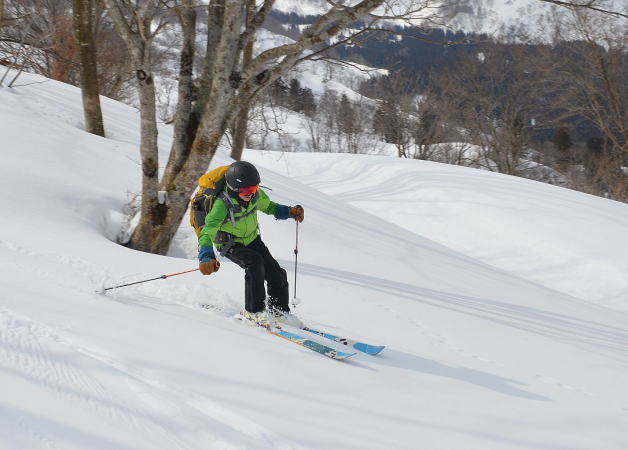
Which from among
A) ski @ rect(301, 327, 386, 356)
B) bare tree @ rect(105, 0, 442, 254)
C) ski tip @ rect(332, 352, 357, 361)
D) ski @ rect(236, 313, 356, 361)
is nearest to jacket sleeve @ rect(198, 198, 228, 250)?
ski @ rect(236, 313, 356, 361)

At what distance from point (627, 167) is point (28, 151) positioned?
27310 mm

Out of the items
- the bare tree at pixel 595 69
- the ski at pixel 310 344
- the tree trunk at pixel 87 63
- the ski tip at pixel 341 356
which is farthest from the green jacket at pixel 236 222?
the bare tree at pixel 595 69

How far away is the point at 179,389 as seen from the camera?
2592 mm

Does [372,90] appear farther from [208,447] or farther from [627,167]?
[208,447]

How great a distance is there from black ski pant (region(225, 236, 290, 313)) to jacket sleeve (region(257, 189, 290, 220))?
36cm

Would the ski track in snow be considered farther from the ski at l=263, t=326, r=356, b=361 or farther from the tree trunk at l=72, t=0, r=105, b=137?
the tree trunk at l=72, t=0, r=105, b=137

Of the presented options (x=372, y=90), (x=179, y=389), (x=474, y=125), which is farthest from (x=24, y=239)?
(x=372, y=90)

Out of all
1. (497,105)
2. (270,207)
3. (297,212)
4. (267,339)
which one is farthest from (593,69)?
(267,339)

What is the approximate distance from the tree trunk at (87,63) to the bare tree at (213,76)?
453 centimetres

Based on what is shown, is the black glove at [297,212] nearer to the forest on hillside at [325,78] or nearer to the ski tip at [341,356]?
the ski tip at [341,356]

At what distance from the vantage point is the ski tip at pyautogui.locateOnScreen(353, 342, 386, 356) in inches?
161

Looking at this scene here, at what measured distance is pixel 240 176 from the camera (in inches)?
160

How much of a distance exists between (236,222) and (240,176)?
1.55ft

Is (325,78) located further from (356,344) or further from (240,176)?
(356,344)
